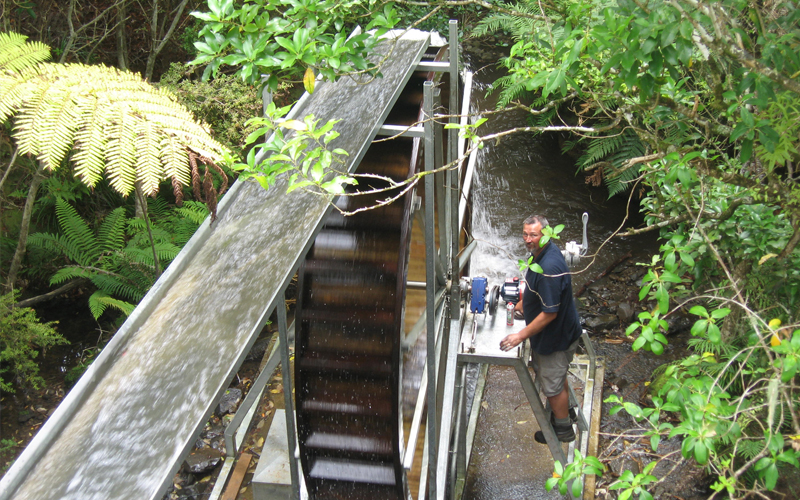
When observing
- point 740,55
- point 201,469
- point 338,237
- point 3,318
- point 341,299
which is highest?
point 740,55

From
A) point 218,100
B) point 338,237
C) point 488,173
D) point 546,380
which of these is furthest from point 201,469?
point 488,173

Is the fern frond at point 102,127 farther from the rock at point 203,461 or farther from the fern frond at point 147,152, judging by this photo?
the rock at point 203,461

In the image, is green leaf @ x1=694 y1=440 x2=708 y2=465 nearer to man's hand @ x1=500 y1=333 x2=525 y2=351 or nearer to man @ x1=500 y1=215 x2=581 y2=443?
man @ x1=500 y1=215 x2=581 y2=443

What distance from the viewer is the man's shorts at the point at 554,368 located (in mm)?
4559

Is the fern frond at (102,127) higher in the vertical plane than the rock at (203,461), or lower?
higher

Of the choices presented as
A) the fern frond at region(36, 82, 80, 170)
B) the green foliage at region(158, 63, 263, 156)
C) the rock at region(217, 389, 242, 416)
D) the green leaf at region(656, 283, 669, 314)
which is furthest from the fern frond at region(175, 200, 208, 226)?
the green leaf at region(656, 283, 669, 314)

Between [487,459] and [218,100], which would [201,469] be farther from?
[218,100]

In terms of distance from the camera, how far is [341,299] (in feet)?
14.3

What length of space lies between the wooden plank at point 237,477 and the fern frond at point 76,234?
9.49 ft

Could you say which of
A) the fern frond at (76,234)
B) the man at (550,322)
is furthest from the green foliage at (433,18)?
the man at (550,322)

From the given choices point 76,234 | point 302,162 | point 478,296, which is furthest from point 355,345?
point 76,234

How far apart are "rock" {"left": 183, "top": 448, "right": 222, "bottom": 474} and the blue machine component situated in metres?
2.75

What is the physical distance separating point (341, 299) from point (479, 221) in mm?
4494

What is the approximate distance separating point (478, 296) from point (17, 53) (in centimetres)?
327
